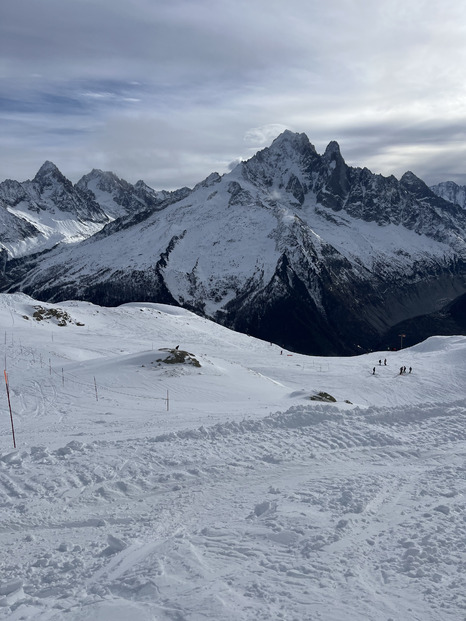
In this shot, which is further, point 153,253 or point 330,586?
point 153,253

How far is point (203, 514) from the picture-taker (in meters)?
11.2

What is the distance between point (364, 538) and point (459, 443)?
8.51 metres

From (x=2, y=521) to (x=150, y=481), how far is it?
355cm

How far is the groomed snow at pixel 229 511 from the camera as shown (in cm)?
819

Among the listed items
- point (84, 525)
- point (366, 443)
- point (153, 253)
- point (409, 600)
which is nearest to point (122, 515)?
point (84, 525)

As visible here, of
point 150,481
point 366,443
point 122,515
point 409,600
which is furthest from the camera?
point 366,443

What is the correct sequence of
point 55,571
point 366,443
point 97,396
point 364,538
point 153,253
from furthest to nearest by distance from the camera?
point 153,253
point 97,396
point 366,443
point 364,538
point 55,571

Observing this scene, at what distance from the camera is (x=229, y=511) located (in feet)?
37.3

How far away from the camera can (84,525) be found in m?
10.7

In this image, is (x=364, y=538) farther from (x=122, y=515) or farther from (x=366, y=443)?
(x=366, y=443)

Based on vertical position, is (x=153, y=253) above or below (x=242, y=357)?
above

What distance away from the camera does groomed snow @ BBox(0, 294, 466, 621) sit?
8.19m

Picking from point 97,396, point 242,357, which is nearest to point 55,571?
point 97,396

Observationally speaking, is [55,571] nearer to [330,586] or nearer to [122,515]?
[122,515]
